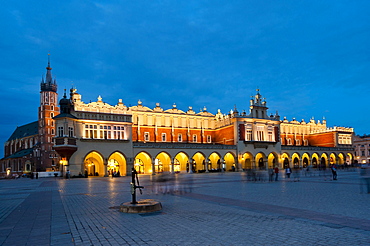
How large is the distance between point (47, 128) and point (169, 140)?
47283 millimetres

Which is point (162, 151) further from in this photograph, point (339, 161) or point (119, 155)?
point (339, 161)

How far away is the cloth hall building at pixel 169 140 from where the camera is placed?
44.4m

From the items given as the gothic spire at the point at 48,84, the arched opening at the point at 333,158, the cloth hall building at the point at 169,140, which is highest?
the gothic spire at the point at 48,84

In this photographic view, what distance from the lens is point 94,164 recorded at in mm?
50312

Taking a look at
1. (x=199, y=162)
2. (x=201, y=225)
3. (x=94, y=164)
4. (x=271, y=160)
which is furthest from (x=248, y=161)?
(x=201, y=225)

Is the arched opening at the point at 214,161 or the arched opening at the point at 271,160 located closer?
the arched opening at the point at 214,161

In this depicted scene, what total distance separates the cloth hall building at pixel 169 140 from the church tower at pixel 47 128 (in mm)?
270

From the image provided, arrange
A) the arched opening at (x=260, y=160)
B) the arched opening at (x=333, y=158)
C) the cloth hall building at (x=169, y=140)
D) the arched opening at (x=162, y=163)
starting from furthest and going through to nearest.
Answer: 1. the arched opening at (x=333, y=158)
2. the arched opening at (x=260, y=160)
3. the arched opening at (x=162, y=163)
4. the cloth hall building at (x=169, y=140)

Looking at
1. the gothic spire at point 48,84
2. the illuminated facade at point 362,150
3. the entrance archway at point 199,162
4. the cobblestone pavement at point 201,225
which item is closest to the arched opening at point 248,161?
the entrance archway at point 199,162

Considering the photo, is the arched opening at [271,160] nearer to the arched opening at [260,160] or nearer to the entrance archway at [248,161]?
the arched opening at [260,160]

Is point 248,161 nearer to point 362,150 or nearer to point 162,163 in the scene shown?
point 162,163

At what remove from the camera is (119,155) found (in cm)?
4859

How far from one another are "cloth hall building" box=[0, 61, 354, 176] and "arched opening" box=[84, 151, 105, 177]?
16 cm

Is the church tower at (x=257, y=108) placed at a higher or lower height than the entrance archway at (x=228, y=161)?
higher
